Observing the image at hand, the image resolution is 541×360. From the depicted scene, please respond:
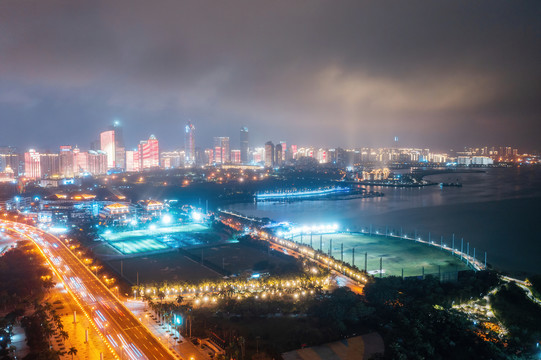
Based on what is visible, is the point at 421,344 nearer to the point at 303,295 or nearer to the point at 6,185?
the point at 303,295

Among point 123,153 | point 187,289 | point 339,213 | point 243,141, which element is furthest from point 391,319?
point 243,141

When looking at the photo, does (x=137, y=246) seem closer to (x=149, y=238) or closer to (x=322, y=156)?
(x=149, y=238)

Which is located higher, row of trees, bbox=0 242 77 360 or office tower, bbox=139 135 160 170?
office tower, bbox=139 135 160 170

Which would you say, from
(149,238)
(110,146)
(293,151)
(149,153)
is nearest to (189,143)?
(149,153)

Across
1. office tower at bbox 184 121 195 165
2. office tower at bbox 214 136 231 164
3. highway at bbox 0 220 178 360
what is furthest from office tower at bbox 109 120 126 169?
highway at bbox 0 220 178 360

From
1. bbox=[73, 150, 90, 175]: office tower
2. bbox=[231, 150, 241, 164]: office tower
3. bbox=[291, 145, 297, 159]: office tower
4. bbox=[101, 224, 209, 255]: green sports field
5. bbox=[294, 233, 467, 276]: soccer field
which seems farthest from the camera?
bbox=[291, 145, 297, 159]: office tower

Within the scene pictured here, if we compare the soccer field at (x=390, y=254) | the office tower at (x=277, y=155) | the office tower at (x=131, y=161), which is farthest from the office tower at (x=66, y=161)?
the soccer field at (x=390, y=254)

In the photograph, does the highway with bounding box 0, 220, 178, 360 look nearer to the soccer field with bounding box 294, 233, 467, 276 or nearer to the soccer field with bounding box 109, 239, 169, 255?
the soccer field with bounding box 109, 239, 169, 255
